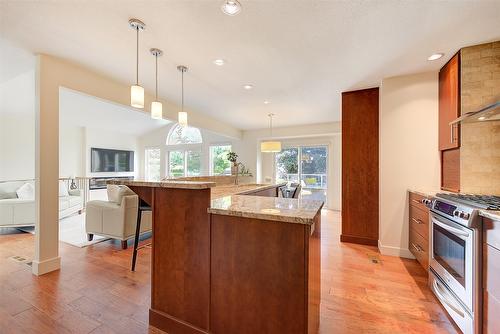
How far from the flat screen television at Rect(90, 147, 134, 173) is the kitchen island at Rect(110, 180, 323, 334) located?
21.2ft

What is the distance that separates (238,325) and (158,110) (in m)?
2.14

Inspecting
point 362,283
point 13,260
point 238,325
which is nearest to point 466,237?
point 362,283

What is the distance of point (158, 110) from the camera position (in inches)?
95.0

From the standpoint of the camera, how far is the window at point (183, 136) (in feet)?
26.1

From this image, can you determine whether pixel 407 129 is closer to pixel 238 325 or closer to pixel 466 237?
pixel 466 237

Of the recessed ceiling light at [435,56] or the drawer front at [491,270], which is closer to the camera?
the drawer front at [491,270]

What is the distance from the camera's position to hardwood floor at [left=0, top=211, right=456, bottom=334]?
167 cm

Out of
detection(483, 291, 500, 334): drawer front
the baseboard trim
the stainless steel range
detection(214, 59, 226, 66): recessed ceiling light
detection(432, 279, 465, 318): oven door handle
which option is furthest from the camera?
the baseboard trim

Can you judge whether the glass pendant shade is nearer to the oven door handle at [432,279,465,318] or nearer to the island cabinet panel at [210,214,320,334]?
the island cabinet panel at [210,214,320,334]

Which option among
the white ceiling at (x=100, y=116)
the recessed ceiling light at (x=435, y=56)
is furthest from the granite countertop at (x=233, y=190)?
the white ceiling at (x=100, y=116)

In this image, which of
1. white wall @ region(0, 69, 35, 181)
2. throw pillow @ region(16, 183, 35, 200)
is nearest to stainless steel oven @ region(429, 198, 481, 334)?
throw pillow @ region(16, 183, 35, 200)

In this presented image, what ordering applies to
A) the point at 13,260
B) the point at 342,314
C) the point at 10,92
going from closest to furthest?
the point at 342,314, the point at 13,260, the point at 10,92

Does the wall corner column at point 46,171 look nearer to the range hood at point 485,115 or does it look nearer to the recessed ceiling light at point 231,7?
the recessed ceiling light at point 231,7

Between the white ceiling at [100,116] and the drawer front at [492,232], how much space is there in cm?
532
